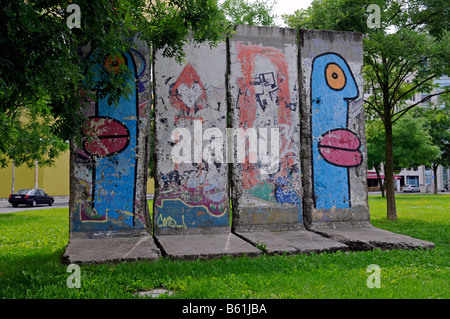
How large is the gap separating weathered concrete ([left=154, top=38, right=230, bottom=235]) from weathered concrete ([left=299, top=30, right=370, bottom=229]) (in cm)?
185

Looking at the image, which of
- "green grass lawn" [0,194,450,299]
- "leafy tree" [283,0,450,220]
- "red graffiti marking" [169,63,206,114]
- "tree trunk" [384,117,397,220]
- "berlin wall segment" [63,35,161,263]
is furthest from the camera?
"tree trunk" [384,117,397,220]

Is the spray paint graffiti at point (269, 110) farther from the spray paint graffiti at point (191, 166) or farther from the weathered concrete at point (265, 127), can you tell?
the spray paint graffiti at point (191, 166)

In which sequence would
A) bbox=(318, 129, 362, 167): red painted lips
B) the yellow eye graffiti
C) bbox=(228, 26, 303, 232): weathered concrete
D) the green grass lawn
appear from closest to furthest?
the green grass lawn
bbox=(228, 26, 303, 232): weathered concrete
bbox=(318, 129, 362, 167): red painted lips
the yellow eye graffiti

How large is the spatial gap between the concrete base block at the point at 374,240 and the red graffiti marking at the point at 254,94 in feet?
5.50

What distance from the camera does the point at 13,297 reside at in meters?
4.13

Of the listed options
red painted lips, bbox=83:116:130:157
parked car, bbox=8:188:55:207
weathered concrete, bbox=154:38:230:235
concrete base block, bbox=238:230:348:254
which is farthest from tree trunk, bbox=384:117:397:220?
parked car, bbox=8:188:55:207

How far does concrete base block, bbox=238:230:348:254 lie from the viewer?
21.5ft

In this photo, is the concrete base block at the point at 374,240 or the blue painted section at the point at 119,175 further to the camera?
the blue painted section at the point at 119,175

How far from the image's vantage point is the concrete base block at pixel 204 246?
243 inches

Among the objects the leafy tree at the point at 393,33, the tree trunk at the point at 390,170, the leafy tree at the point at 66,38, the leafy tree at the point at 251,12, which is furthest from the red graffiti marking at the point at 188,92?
the leafy tree at the point at 251,12

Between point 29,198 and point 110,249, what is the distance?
68.2ft

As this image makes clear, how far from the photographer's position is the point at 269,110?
8.26 m

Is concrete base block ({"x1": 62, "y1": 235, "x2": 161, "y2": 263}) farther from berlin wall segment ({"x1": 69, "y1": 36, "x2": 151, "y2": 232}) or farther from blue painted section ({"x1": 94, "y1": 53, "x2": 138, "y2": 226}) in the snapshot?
blue painted section ({"x1": 94, "y1": 53, "x2": 138, "y2": 226})

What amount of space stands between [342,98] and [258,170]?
255 cm
